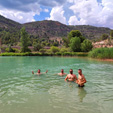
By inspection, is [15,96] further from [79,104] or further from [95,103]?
[95,103]

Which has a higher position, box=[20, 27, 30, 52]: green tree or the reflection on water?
box=[20, 27, 30, 52]: green tree

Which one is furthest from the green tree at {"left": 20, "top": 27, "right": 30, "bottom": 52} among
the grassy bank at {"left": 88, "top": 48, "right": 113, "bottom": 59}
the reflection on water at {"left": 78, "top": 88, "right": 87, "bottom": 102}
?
the reflection on water at {"left": 78, "top": 88, "right": 87, "bottom": 102}

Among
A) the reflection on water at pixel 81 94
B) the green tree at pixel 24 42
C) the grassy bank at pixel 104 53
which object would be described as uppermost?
the green tree at pixel 24 42

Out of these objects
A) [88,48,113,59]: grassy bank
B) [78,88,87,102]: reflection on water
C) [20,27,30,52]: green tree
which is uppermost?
[20,27,30,52]: green tree

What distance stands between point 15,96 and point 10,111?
1.98 meters

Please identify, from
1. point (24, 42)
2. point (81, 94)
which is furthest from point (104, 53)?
point (24, 42)

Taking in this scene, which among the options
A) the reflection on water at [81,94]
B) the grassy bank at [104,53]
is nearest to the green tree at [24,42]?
the grassy bank at [104,53]

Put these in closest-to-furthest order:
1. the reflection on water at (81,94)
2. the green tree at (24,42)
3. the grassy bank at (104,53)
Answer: the reflection on water at (81,94), the grassy bank at (104,53), the green tree at (24,42)

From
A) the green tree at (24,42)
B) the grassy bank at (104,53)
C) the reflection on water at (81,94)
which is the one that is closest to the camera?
the reflection on water at (81,94)

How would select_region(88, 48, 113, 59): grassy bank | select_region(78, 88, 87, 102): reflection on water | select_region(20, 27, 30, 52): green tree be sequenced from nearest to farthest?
1. select_region(78, 88, 87, 102): reflection on water
2. select_region(88, 48, 113, 59): grassy bank
3. select_region(20, 27, 30, 52): green tree

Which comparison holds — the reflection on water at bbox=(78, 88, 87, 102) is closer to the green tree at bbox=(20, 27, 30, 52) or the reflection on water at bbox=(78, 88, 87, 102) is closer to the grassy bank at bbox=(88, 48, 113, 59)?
the grassy bank at bbox=(88, 48, 113, 59)

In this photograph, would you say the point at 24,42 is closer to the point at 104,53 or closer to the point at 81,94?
the point at 104,53

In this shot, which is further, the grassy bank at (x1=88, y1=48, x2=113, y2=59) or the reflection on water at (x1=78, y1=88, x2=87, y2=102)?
the grassy bank at (x1=88, y1=48, x2=113, y2=59)

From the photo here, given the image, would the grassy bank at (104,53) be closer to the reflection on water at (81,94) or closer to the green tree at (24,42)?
the reflection on water at (81,94)
